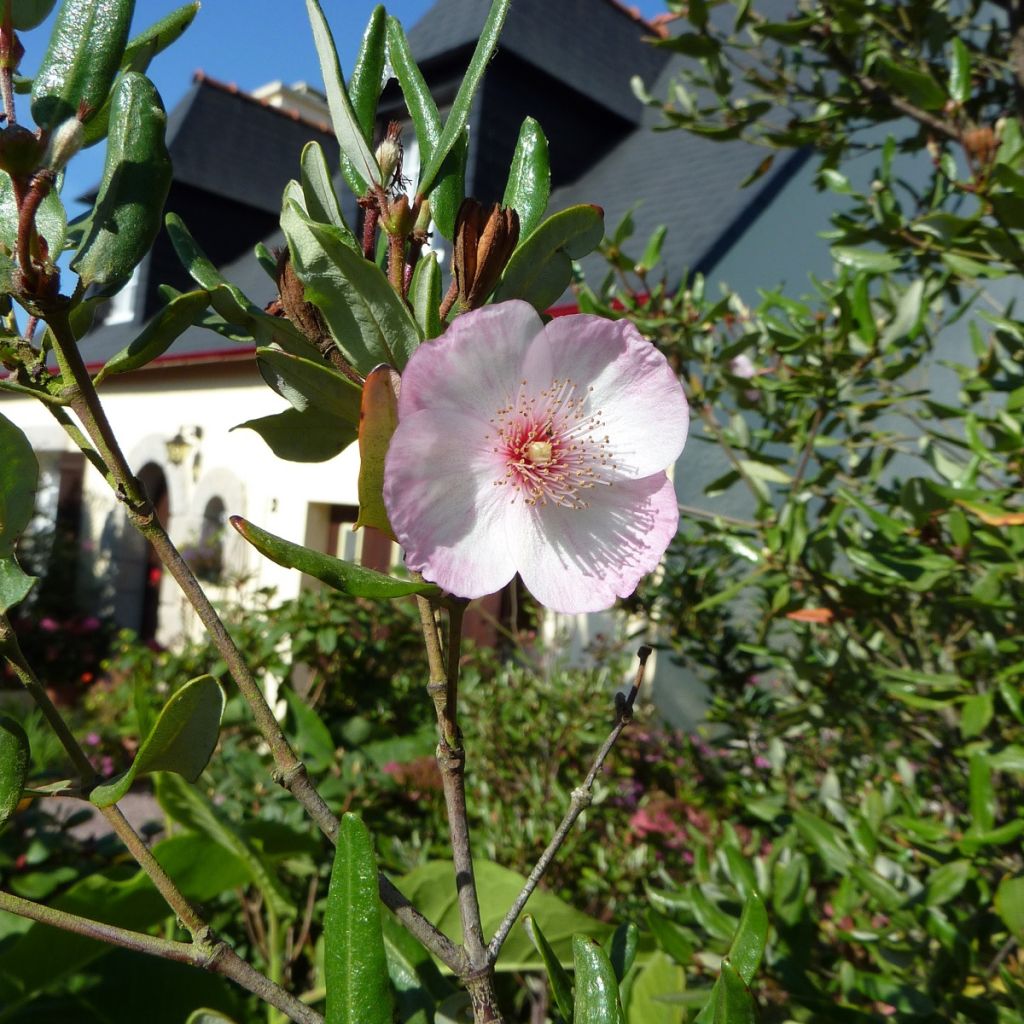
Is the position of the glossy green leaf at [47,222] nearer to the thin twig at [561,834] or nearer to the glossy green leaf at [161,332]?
the glossy green leaf at [161,332]

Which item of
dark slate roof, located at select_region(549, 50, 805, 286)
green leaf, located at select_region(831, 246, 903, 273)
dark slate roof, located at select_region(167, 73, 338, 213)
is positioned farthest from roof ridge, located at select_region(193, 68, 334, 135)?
green leaf, located at select_region(831, 246, 903, 273)

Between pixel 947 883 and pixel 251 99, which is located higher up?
pixel 251 99

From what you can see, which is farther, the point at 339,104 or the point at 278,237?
the point at 278,237

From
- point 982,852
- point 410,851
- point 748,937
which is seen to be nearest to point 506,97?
point 410,851

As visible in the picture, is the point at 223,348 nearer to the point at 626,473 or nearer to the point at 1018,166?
the point at 1018,166

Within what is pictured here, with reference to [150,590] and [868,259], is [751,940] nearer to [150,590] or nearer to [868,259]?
[868,259]

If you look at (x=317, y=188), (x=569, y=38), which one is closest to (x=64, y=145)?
(x=317, y=188)
